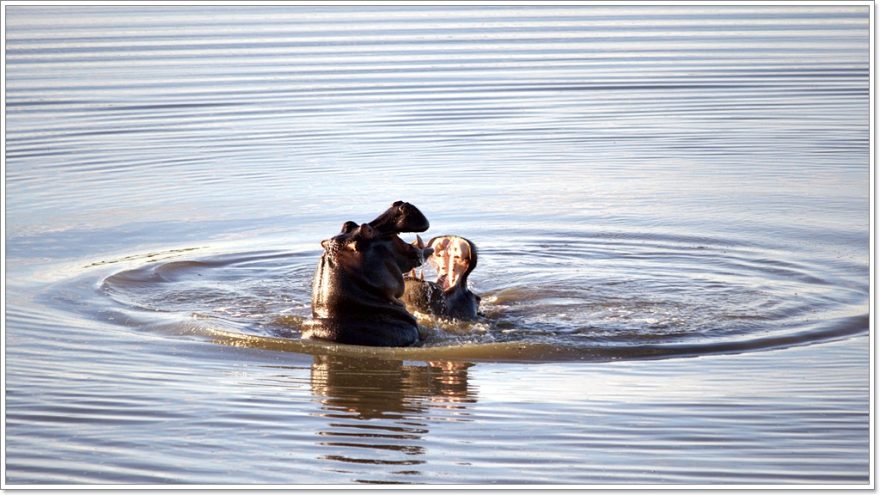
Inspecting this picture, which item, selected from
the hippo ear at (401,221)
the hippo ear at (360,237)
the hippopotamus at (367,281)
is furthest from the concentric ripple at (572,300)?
the hippo ear at (401,221)

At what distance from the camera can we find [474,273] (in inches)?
437

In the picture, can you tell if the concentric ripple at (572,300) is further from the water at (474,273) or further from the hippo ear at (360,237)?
the hippo ear at (360,237)

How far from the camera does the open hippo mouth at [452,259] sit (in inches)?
376

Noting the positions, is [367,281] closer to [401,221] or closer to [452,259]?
[401,221]

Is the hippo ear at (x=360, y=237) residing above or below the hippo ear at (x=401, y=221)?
below

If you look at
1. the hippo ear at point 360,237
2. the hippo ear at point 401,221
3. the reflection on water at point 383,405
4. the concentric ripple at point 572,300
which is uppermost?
the hippo ear at point 401,221

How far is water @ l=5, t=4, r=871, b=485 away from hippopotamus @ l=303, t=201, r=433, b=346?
221mm

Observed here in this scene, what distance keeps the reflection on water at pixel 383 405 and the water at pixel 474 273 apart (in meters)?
0.02

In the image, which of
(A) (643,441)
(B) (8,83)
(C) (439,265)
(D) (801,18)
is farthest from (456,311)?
(D) (801,18)

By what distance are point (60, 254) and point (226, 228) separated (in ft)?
5.25

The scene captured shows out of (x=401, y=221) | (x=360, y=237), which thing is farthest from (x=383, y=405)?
(x=401, y=221)

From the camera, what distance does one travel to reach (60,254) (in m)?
11.7

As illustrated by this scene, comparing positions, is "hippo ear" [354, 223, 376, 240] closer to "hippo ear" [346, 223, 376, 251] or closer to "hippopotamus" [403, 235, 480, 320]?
"hippo ear" [346, 223, 376, 251]

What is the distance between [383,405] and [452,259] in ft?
6.55
